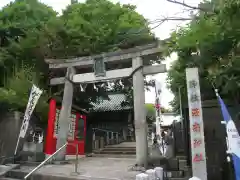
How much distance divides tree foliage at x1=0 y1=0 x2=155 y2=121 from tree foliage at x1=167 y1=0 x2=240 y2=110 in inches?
187

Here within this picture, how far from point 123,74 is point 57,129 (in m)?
4.46

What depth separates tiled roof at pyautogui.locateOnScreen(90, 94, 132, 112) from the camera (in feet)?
70.4

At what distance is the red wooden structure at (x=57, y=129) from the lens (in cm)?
1194

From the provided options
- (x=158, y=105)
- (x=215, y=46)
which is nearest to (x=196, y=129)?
(x=215, y=46)

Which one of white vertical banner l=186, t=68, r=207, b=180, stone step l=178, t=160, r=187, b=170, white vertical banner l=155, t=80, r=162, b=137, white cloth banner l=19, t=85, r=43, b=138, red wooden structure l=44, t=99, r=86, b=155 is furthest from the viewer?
red wooden structure l=44, t=99, r=86, b=155

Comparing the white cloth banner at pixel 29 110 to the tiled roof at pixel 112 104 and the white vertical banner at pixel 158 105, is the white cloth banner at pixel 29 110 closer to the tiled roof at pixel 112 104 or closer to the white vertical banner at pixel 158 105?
the white vertical banner at pixel 158 105

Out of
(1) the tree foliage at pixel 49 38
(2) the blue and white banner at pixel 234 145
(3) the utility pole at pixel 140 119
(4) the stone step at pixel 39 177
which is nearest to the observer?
(2) the blue and white banner at pixel 234 145

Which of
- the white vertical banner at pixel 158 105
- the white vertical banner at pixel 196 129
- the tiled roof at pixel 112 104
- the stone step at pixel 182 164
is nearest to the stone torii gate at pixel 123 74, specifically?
the white vertical banner at pixel 158 105

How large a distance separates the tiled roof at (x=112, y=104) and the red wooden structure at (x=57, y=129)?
21.0 feet

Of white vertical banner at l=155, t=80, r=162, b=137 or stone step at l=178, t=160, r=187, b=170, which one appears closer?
stone step at l=178, t=160, r=187, b=170

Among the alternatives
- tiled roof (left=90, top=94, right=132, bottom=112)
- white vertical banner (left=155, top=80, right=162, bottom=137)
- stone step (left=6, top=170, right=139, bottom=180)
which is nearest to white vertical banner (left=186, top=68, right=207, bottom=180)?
stone step (left=6, top=170, right=139, bottom=180)

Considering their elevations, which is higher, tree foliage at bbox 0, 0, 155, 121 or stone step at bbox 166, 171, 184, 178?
tree foliage at bbox 0, 0, 155, 121

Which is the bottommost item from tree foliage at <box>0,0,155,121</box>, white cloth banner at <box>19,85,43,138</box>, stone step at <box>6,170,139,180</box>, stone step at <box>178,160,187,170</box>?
stone step at <box>6,170,139,180</box>

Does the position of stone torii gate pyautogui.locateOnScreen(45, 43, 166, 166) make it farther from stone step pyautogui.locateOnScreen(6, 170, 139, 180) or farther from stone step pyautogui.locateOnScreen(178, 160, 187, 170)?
stone step pyautogui.locateOnScreen(6, 170, 139, 180)
